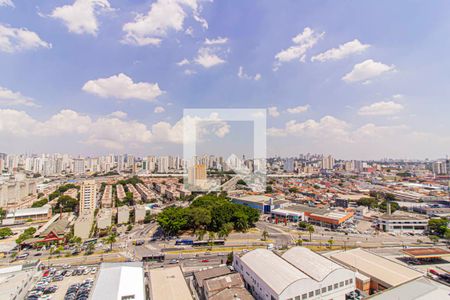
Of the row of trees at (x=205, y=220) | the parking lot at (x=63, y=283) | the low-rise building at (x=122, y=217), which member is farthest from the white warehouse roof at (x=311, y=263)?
the low-rise building at (x=122, y=217)

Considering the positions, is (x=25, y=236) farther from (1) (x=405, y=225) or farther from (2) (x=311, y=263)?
(1) (x=405, y=225)

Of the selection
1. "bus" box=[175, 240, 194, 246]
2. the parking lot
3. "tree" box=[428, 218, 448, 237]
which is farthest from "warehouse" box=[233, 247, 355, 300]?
"tree" box=[428, 218, 448, 237]

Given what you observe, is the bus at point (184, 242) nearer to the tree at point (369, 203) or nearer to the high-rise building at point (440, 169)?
the tree at point (369, 203)

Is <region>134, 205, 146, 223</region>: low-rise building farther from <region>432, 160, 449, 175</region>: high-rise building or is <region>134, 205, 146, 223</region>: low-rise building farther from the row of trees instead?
<region>432, 160, 449, 175</region>: high-rise building

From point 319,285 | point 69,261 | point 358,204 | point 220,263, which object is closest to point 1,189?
point 69,261

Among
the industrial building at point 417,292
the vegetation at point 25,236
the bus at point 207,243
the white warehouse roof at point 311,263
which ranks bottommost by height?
the bus at point 207,243

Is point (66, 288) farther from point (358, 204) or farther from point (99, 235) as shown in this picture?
point (358, 204)

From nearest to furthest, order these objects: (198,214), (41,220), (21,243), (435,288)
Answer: (435,288) → (21,243) → (198,214) → (41,220)
